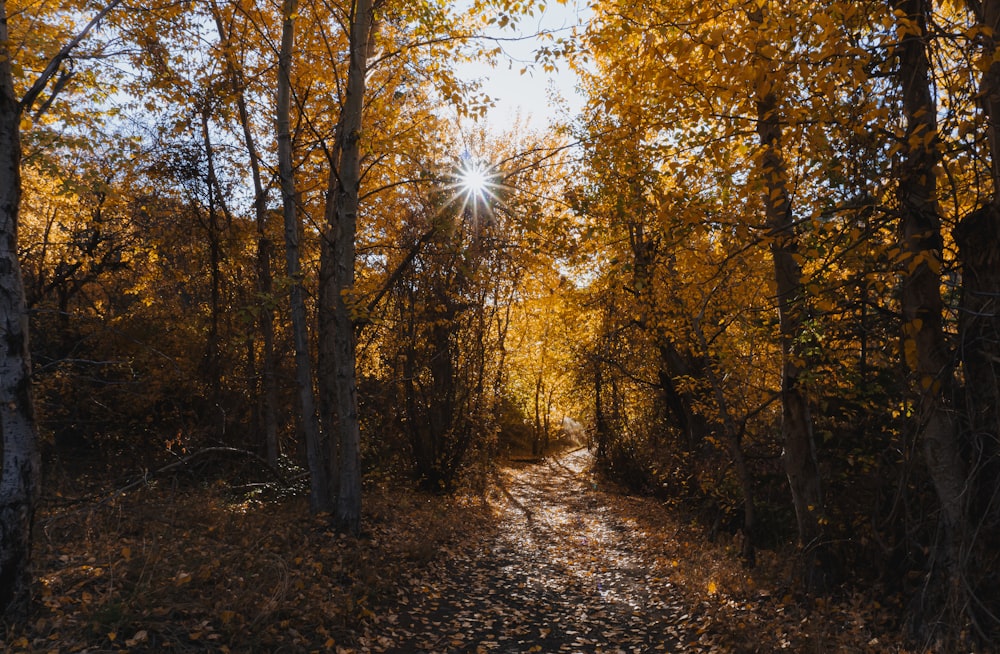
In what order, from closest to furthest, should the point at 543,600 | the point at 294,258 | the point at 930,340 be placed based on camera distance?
the point at 930,340 < the point at 543,600 < the point at 294,258

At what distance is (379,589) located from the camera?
6.86 m

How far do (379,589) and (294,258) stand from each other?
14.7 feet

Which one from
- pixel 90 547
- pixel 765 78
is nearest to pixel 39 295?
pixel 90 547

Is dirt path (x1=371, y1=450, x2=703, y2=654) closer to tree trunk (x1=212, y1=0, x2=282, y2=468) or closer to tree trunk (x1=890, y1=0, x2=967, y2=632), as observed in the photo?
tree trunk (x1=890, y1=0, x2=967, y2=632)

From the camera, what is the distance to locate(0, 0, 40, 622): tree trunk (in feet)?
14.5

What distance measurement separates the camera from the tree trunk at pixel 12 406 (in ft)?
14.5

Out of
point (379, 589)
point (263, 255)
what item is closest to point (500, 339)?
point (263, 255)

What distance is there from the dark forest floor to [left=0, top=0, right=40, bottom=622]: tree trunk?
0.45 metres

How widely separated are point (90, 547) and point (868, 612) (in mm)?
7659

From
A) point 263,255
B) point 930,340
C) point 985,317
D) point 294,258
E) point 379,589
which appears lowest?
point 379,589

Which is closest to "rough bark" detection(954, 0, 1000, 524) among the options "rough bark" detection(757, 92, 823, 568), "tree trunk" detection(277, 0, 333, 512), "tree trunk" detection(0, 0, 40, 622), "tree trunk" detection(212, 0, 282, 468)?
"rough bark" detection(757, 92, 823, 568)

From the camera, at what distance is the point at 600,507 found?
1399cm

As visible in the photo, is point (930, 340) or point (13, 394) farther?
point (930, 340)

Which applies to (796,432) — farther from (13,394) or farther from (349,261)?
(13,394)
